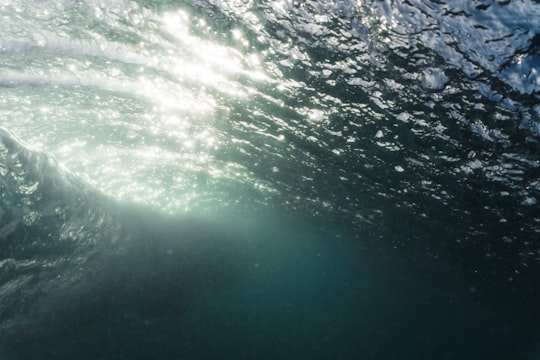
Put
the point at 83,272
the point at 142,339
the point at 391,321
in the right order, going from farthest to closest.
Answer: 1. the point at 391,321
2. the point at 142,339
3. the point at 83,272

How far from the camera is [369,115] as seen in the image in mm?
10023

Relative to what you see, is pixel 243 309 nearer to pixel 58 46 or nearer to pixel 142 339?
pixel 142 339

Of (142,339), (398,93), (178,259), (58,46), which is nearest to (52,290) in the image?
(58,46)

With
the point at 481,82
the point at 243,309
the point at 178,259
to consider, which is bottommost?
the point at 243,309

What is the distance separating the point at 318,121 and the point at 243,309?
35228 mm

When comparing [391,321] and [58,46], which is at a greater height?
[58,46]

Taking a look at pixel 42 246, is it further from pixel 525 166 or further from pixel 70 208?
pixel 525 166

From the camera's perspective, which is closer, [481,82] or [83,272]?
[481,82]

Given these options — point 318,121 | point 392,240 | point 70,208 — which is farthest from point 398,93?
point 392,240

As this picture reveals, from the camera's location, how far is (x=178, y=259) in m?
23.2

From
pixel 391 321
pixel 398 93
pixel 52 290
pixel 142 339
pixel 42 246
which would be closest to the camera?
pixel 398 93

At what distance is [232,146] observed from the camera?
16500mm

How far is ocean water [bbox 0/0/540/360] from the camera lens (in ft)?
23.6

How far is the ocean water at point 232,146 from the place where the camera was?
7207 mm
